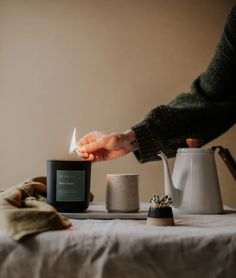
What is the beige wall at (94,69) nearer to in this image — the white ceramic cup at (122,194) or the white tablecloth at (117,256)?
the white ceramic cup at (122,194)

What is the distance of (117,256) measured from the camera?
50cm

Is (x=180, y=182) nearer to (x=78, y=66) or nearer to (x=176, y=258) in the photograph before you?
(x=176, y=258)

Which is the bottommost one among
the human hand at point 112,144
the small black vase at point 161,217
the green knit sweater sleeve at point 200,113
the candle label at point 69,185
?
the small black vase at point 161,217

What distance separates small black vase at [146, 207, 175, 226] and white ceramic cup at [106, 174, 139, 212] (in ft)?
0.50

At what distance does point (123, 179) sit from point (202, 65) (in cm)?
110

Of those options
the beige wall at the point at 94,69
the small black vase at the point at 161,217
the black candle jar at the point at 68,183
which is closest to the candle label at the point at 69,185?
the black candle jar at the point at 68,183

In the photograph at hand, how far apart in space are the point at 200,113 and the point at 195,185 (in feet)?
0.72

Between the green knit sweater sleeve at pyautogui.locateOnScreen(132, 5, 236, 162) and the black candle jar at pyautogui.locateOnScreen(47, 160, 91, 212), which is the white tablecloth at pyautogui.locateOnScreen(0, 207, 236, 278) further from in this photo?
the green knit sweater sleeve at pyautogui.locateOnScreen(132, 5, 236, 162)

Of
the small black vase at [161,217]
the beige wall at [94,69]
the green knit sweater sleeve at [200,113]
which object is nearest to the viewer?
the small black vase at [161,217]

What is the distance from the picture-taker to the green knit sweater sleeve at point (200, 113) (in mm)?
969

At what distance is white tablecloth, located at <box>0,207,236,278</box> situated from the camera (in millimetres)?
494

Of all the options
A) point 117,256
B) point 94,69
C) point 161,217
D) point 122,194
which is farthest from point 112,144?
point 94,69

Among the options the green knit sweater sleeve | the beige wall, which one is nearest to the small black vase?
the green knit sweater sleeve

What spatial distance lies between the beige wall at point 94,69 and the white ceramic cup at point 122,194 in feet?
2.95
